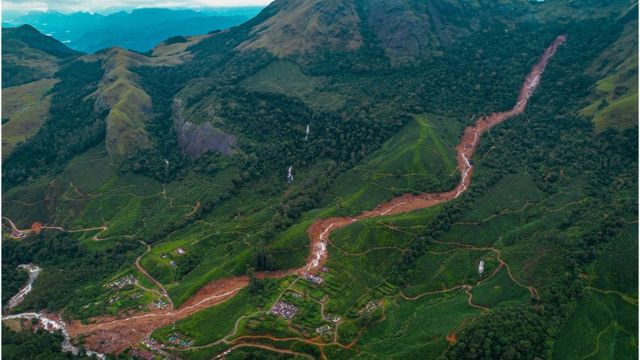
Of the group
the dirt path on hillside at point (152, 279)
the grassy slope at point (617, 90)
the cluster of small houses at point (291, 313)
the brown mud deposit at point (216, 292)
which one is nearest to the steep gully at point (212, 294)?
the brown mud deposit at point (216, 292)

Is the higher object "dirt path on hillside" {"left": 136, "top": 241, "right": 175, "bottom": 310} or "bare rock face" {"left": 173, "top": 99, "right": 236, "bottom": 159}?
"bare rock face" {"left": 173, "top": 99, "right": 236, "bottom": 159}

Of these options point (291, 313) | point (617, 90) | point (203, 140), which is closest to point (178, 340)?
point (291, 313)

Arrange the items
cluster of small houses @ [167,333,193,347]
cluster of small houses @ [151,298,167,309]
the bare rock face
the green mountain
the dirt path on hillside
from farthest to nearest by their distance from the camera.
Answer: the bare rock face, the dirt path on hillside, cluster of small houses @ [151,298,167,309], cluster of small houses @ [167,333,193,347], the green mountain

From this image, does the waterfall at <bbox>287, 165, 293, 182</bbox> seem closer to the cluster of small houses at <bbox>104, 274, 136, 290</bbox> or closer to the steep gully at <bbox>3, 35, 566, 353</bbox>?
the steep gully at <bbox>3, 35, 566, 353</bbox>

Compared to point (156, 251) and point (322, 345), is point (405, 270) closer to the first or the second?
point (322, 345)

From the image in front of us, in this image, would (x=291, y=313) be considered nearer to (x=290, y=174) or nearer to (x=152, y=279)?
(x=152, y=279)

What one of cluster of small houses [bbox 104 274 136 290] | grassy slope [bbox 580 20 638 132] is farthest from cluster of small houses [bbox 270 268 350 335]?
grassy slope [bbox 580 20 638 132]
